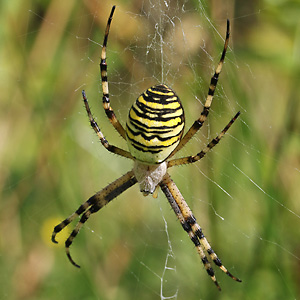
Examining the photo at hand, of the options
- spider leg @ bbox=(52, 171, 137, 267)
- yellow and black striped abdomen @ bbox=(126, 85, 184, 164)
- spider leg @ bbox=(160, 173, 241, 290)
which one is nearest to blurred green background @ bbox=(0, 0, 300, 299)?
spider leg @ bbox=(160, 173, 241, 290)

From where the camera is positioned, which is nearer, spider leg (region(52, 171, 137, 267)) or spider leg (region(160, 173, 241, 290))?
spider leg (region(160, 173, 241, 290))

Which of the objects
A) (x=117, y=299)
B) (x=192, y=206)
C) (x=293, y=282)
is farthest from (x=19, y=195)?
(x=293, y=282)

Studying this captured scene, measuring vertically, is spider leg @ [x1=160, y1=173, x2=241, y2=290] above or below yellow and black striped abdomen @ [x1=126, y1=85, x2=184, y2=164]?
below

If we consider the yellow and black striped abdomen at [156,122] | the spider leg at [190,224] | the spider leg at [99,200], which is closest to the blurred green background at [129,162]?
the spider leg at [190,224]

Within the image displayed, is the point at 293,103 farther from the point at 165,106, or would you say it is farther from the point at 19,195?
the point at 19,195

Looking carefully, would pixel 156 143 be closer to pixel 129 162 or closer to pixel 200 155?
pixel 200 155

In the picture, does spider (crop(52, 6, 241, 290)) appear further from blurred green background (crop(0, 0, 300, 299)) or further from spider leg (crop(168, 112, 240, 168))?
blurred green background (crop(0, 0, 300, 299))

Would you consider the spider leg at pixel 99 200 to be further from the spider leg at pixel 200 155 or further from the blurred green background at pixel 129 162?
the spider leg at pixel 200 155

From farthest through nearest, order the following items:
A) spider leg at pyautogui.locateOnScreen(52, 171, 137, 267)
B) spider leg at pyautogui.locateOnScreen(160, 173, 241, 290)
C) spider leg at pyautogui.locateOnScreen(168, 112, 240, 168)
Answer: spider leg at pyautogui.locateOnScreen(52, 171, 137, 267), spider leg at pyautogui.locateOnScreen(160, 173, 241, 290), spider leg at pyautogui.locateOnScreen(168, 112, 240, 168)
